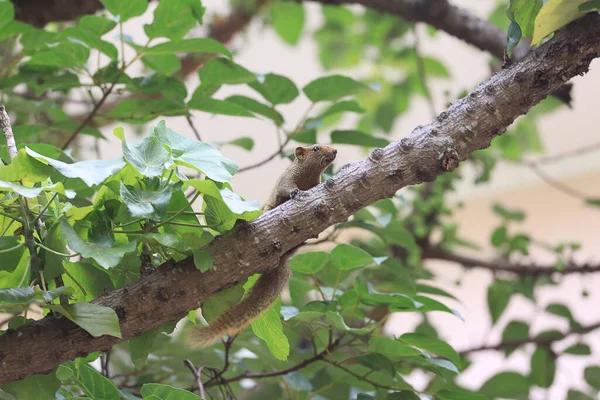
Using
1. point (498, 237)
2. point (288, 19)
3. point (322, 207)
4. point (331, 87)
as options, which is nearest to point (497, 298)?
point (498, 237)

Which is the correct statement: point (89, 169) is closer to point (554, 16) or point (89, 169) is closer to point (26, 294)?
point (26, 294)

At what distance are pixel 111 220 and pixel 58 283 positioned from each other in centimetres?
9

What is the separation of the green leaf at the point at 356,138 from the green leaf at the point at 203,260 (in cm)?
42

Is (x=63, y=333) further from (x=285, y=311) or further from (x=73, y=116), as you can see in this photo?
(x=73, y=116)

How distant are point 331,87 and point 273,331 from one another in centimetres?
40

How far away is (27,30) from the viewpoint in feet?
2.98

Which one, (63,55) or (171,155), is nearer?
(171,155)

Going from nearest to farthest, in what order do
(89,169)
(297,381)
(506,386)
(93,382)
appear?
(89,169), (93,382), (297,381), (506,386)

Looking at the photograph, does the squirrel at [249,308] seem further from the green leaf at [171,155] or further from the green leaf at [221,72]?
the green leaf at [221,72]

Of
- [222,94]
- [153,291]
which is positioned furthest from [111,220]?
[222,94]

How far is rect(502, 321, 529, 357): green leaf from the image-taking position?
139cm

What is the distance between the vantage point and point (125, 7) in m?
0.83

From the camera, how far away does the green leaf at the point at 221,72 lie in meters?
0.90

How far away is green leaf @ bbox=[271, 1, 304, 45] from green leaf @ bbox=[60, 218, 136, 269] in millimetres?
1170
